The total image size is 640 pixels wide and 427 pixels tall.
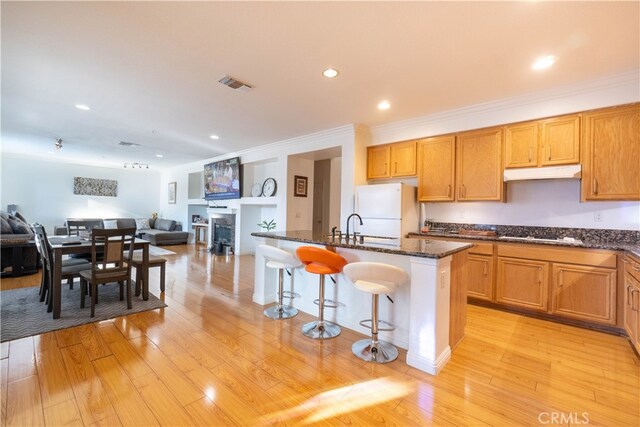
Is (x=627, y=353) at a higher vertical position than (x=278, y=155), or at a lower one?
lower

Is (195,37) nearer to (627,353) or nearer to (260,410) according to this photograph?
(260,410)

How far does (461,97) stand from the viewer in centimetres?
345

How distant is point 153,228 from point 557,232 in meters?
10.6

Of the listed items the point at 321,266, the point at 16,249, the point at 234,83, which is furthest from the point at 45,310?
the point at 234,83

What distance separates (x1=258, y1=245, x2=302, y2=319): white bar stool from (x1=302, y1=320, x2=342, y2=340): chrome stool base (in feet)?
1.24

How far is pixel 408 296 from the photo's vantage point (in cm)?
250

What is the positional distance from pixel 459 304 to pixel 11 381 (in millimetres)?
3429

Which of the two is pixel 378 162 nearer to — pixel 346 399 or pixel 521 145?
pixel 521 145

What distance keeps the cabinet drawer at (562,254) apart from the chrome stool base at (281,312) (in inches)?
101

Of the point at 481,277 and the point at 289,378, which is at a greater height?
the point at 481,277

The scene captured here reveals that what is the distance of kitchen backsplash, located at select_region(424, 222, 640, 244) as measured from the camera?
306 cm

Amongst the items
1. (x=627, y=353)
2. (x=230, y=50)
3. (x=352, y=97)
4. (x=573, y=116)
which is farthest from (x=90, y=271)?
(x=573, y=116)

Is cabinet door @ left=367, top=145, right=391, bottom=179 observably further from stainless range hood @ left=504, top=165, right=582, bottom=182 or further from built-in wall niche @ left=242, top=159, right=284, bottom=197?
built-in wall niche @ left=242, top=159, right=284, bottom=197

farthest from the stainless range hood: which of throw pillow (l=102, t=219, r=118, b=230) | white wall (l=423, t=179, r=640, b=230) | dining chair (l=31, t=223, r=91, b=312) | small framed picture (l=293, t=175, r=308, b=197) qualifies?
throw pillow (l=102, t=219, r=118, b=230)
